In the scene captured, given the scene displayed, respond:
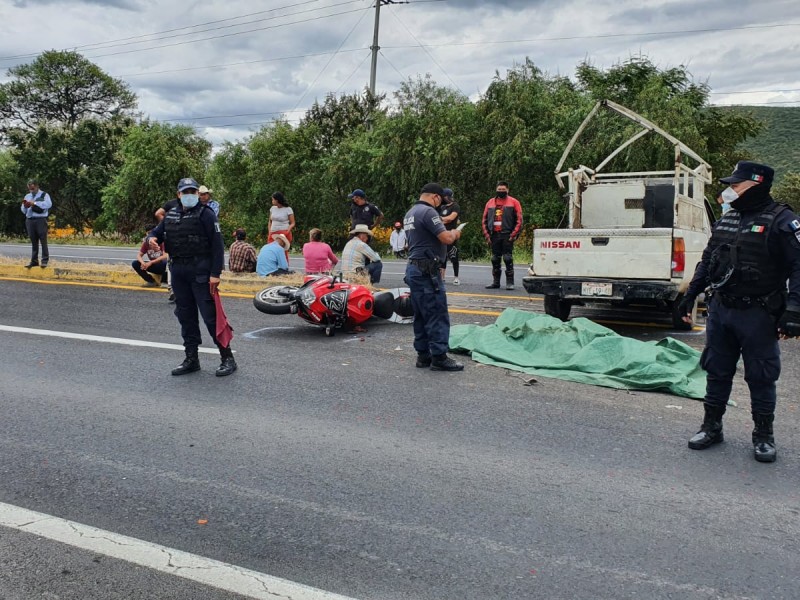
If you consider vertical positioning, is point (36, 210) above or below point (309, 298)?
above

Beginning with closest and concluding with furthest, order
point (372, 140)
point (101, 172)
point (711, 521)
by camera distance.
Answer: point (711, 521), point (372, 140), point (101, 172)

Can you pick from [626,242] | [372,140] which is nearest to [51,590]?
[626,242]

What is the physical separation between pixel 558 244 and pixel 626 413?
12.4ft

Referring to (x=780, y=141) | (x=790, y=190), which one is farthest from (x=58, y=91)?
(x=780, y=141)

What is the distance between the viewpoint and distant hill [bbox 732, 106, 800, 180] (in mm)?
95188

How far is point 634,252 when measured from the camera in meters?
8.16

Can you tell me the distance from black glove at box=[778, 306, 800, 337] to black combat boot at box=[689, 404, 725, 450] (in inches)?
27.4

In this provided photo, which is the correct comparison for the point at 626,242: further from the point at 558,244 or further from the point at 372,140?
the point at 372,140

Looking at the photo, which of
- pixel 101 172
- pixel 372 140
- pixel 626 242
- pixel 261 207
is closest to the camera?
pixel 626 242

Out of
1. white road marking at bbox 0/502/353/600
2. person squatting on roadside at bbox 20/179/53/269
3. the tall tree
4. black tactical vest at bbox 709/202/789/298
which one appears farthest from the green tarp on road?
the tall tree

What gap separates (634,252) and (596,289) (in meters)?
0.62

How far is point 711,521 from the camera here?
11.5ft

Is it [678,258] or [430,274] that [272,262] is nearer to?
[430,274]

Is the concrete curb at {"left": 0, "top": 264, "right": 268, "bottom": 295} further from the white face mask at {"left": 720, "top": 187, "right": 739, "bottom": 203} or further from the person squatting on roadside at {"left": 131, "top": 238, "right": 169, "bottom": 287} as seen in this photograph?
the white face mask at {"left": 720, "top": 187, "right": 739, "bottom": 203}
